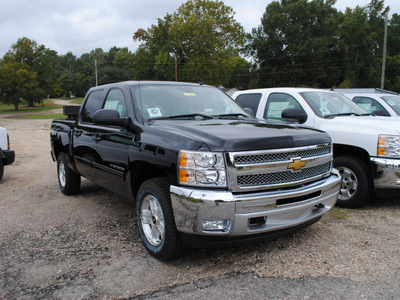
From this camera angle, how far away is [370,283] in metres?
2.95

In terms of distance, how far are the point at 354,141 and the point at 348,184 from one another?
63 centimetres

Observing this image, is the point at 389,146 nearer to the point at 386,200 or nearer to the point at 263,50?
the point at 386,200

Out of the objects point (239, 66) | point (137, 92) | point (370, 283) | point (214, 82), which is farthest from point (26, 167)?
point (239, 66)

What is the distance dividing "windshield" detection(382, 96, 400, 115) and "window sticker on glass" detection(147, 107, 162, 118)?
6.86m

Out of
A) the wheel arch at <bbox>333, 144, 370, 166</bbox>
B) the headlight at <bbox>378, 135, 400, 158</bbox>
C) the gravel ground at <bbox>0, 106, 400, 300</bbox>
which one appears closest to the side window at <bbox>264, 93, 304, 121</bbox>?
the wheel arch at <bbox>333, 144, 370, 166</bbox>

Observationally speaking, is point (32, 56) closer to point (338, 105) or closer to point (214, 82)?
point (214, 82)

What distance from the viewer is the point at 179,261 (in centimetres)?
343

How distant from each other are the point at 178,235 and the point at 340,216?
8.56ft

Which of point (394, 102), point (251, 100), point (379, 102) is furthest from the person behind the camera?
point (394, 102)

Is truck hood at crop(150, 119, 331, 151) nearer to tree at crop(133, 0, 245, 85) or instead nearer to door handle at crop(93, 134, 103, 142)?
door handle at crop(93, 134, 103, 142)

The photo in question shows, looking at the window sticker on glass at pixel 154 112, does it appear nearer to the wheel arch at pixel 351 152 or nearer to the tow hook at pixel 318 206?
the tow hook at pixel 318 206

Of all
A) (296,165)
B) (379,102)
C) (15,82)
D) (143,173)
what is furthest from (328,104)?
(15,82)

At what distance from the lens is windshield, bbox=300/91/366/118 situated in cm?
577

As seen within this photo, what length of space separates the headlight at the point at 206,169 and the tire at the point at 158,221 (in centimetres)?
37
